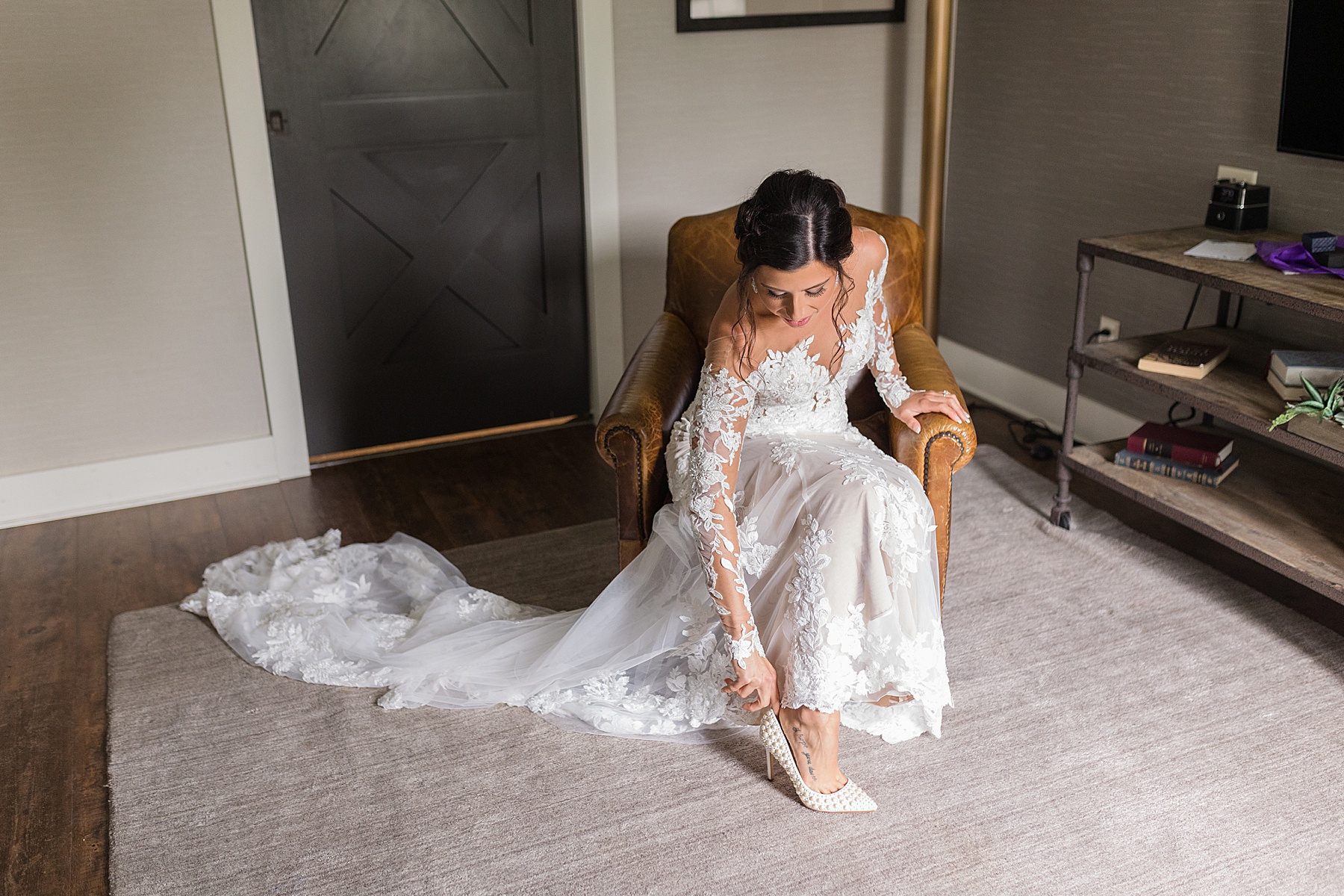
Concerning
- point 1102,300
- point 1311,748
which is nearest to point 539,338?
point 1102,300

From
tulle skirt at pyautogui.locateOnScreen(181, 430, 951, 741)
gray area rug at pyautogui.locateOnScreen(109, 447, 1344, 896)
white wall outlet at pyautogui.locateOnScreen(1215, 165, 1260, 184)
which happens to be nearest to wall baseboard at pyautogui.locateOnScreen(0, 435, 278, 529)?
tulle skirt at pyautogui.locateOnScreen(181, 430, 951, 741)

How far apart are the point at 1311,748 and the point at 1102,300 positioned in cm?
178

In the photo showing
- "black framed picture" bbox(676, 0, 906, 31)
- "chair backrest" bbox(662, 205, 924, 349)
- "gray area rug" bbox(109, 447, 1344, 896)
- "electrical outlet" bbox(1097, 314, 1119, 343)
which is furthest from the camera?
"black framed picture" bbox(676, 0, 906, 31)

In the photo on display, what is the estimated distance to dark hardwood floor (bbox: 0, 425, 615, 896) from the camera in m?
2.13

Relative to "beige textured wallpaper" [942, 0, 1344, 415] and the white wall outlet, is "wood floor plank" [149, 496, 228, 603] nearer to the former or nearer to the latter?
"beige textured wallpaper" [942, 0, 1344, 415]

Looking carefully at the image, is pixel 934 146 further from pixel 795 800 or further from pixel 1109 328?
pixel 795 800

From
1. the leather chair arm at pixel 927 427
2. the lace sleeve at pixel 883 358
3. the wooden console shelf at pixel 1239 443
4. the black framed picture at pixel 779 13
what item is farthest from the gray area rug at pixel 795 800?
the black framed picture at pixel 779 13

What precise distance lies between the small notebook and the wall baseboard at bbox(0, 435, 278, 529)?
2.76 m

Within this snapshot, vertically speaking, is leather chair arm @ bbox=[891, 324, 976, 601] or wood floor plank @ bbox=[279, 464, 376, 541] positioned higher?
leather chair arm @ bbox=[891, 324, 976, 601]

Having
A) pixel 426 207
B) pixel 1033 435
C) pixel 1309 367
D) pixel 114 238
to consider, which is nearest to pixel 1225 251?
pixel 1309 367

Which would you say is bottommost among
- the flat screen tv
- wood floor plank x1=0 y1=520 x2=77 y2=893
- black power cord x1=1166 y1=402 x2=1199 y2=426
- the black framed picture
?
wood floor plank x1=0 y1=520 x2=77 y2=893

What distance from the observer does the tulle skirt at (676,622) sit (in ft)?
6.72

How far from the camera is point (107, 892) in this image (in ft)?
6.39

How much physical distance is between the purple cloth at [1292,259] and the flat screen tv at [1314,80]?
28cm
